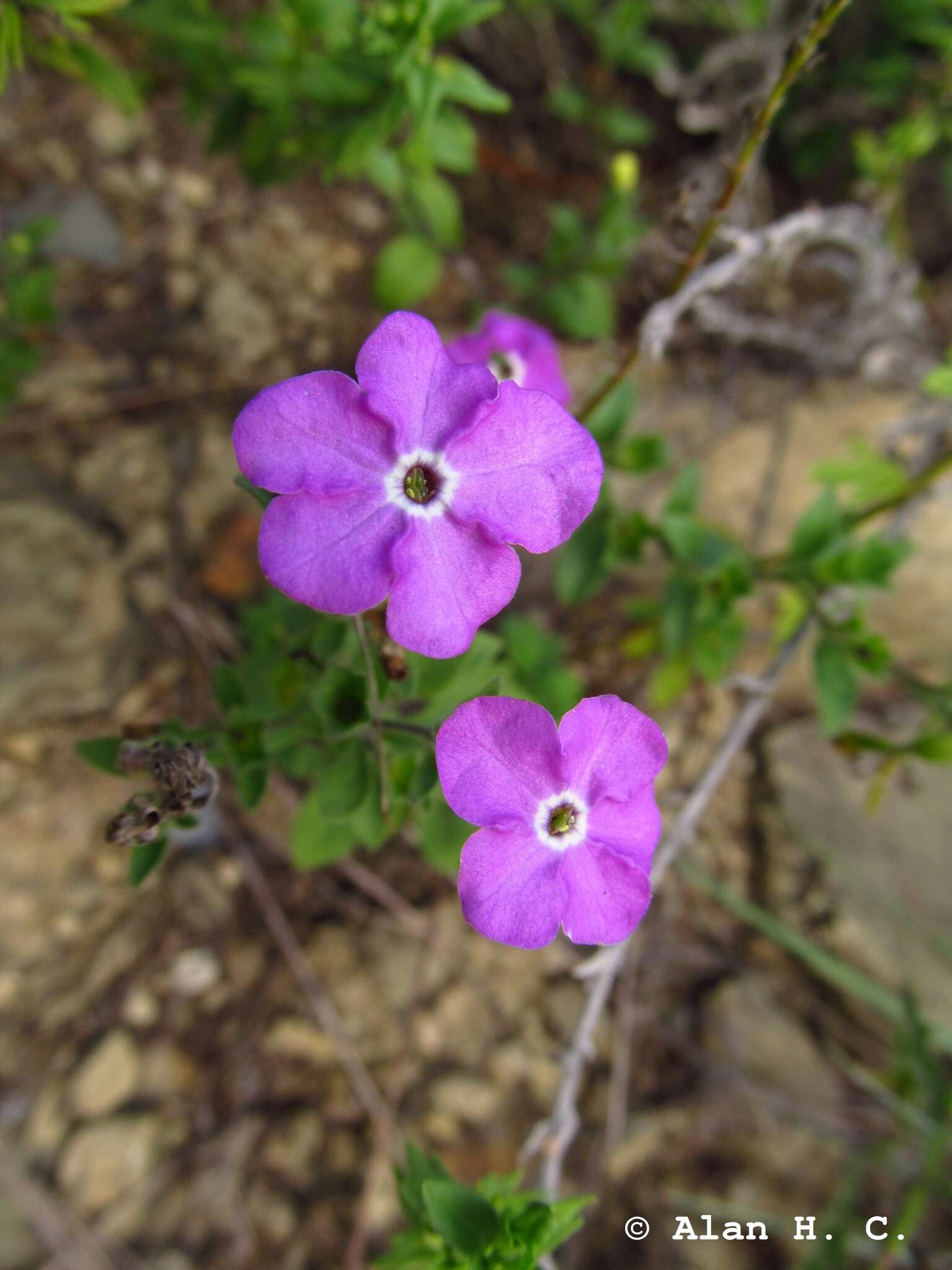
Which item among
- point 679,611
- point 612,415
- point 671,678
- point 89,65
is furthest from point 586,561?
point 89,65

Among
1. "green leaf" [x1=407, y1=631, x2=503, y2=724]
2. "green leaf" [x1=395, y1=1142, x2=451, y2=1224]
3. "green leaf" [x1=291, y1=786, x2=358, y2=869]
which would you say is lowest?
"green leaf" [x1=395, y1=1142, x2=451, y2=1224]

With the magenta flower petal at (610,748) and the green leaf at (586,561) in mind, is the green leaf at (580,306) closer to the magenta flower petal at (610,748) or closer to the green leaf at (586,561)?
the green leaf at (586,561)

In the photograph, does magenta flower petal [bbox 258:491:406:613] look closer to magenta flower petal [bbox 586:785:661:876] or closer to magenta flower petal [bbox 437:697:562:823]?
magenta flower petal [bbox 437:697:562:823]

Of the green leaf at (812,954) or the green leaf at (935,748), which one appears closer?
the green leaf at (935,748)

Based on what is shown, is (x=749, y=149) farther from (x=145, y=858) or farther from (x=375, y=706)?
(x=145, y=858)

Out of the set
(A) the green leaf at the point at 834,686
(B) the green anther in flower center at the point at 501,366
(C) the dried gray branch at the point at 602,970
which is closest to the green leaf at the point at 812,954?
(C) the dried gray branch at the point at 602,970

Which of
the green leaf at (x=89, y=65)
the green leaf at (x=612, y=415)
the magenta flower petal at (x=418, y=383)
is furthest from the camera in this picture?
the green leaf at (x=612, y=415)

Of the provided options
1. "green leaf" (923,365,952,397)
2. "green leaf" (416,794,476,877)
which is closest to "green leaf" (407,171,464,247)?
"green leaf" (923,365,952,397)
